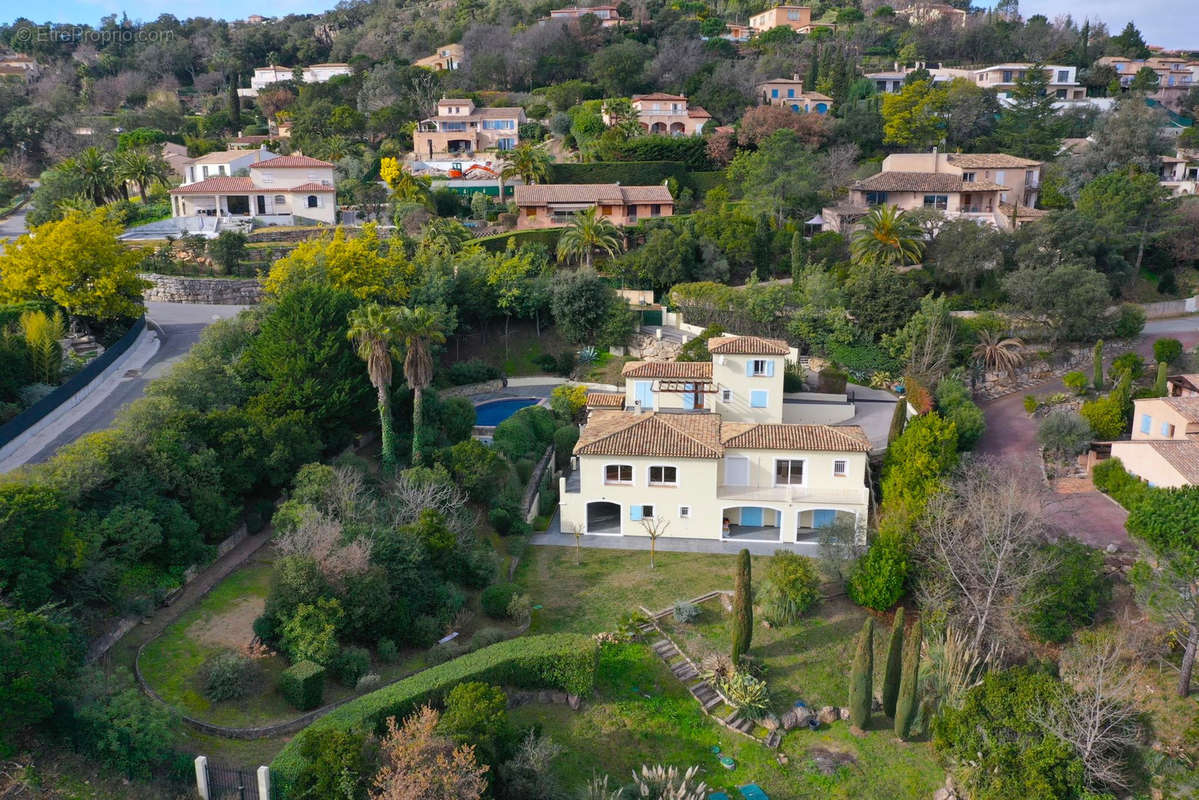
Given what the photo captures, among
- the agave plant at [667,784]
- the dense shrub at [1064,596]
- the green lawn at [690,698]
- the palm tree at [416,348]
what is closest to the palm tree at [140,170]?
the palm tree at [416,348]

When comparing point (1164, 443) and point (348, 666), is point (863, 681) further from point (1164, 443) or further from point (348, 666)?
point (1164, 443)

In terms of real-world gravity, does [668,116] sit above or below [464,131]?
above

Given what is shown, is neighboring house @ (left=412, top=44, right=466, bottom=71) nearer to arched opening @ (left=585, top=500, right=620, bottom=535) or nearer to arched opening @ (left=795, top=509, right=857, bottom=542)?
arched opening @ (left=585, top=500, right=620, bottom=535)

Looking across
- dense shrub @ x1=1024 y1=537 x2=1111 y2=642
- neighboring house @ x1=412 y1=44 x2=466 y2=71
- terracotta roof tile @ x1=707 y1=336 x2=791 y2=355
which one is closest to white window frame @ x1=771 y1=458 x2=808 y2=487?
terracotta roof tile @ x1=707 y1=336 x2=791 y2=355

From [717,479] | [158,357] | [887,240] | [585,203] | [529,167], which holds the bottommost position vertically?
[717,479]

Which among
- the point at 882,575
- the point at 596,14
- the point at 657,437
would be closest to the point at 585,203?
the point at 657,437

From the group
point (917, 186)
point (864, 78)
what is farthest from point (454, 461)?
point (864, 78)
